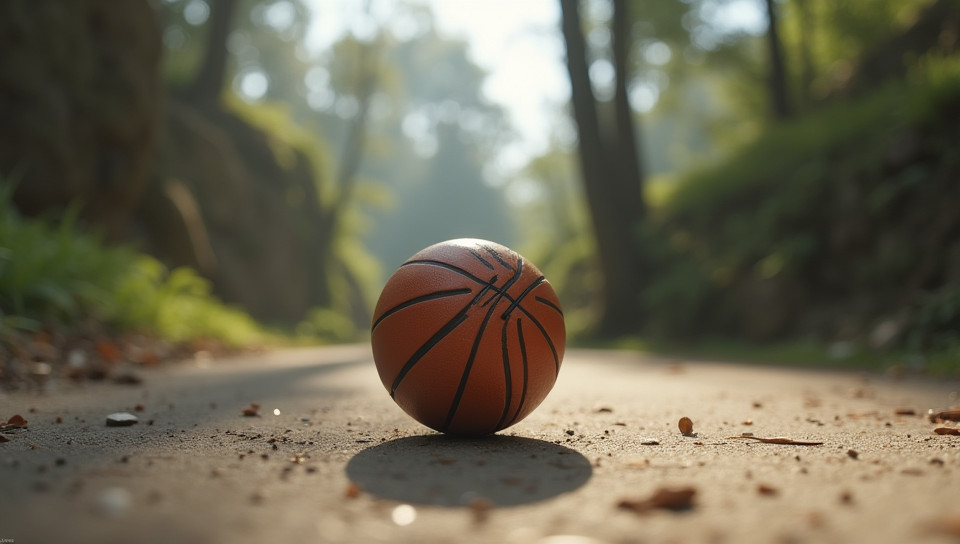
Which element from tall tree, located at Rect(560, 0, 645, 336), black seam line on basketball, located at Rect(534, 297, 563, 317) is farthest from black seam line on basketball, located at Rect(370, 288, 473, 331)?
tall tree, located at Rect(560, 0, 645, 336)

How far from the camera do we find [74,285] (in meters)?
7.70

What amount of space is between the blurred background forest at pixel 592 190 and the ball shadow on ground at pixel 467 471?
13.3ft

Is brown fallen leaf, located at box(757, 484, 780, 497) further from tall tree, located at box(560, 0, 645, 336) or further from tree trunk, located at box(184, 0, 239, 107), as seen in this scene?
tree trunk, located at box(184, 0, 239, 107)

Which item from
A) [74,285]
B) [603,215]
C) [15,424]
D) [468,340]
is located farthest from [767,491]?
[603,215]

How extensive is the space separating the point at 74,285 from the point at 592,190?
1086 centimetres

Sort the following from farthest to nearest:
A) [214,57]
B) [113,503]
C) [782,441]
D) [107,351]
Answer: [214,57] < [107,351] < [782,441] < [113,503]

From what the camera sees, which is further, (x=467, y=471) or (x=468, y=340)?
(x=468, y=340)

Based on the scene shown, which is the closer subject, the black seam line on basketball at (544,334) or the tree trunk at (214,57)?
the black seam line on basketball at (544,334)

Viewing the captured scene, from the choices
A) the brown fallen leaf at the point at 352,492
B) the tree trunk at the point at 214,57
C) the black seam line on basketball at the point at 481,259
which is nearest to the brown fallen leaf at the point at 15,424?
the brown fallen leaf at the point at 352,492

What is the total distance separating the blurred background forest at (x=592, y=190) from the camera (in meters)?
8.48

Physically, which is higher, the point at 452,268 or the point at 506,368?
the point at 452,268

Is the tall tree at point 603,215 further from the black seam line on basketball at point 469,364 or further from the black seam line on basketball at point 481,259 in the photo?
the black seam line on basketball at point 469,364

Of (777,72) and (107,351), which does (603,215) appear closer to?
(777,72)

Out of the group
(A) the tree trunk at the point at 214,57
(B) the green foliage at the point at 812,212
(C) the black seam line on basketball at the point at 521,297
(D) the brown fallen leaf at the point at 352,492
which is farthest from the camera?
(A) the tree trunk at the point at 214,57
